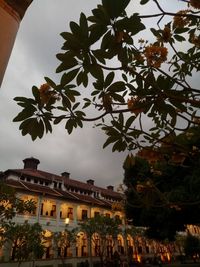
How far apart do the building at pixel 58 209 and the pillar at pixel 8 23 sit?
→ 2438 centimetres

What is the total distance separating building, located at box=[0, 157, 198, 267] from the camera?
27641 mm

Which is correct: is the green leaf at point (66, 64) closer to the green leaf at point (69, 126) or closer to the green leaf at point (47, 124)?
the green leaf at point (47, 124)

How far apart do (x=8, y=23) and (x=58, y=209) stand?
31420 millimetres

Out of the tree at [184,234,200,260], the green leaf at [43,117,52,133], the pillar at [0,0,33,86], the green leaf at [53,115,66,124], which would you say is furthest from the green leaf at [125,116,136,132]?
the tree at [184,234,200,260]

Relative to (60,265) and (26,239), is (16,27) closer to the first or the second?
(26,239)

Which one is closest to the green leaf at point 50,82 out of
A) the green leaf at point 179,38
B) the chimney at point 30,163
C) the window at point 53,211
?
the green leaf at point 179,38

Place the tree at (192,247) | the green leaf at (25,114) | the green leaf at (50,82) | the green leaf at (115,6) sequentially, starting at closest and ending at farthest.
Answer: the green leaf at (115,6), the green leaf at (25,114), the green leaf at (50,82), the tree at (192,247)

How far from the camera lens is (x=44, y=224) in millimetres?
28594

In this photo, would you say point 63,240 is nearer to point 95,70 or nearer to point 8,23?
point 95,70

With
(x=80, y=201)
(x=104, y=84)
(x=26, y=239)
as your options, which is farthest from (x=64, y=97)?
(x=80, y=201)

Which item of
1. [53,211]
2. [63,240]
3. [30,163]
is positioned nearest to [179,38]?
[63,240]

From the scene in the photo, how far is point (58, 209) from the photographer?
30781 mm

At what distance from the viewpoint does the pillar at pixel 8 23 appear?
3.14 ft

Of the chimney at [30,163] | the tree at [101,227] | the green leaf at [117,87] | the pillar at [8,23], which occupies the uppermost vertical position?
the chimney at [30,163]
